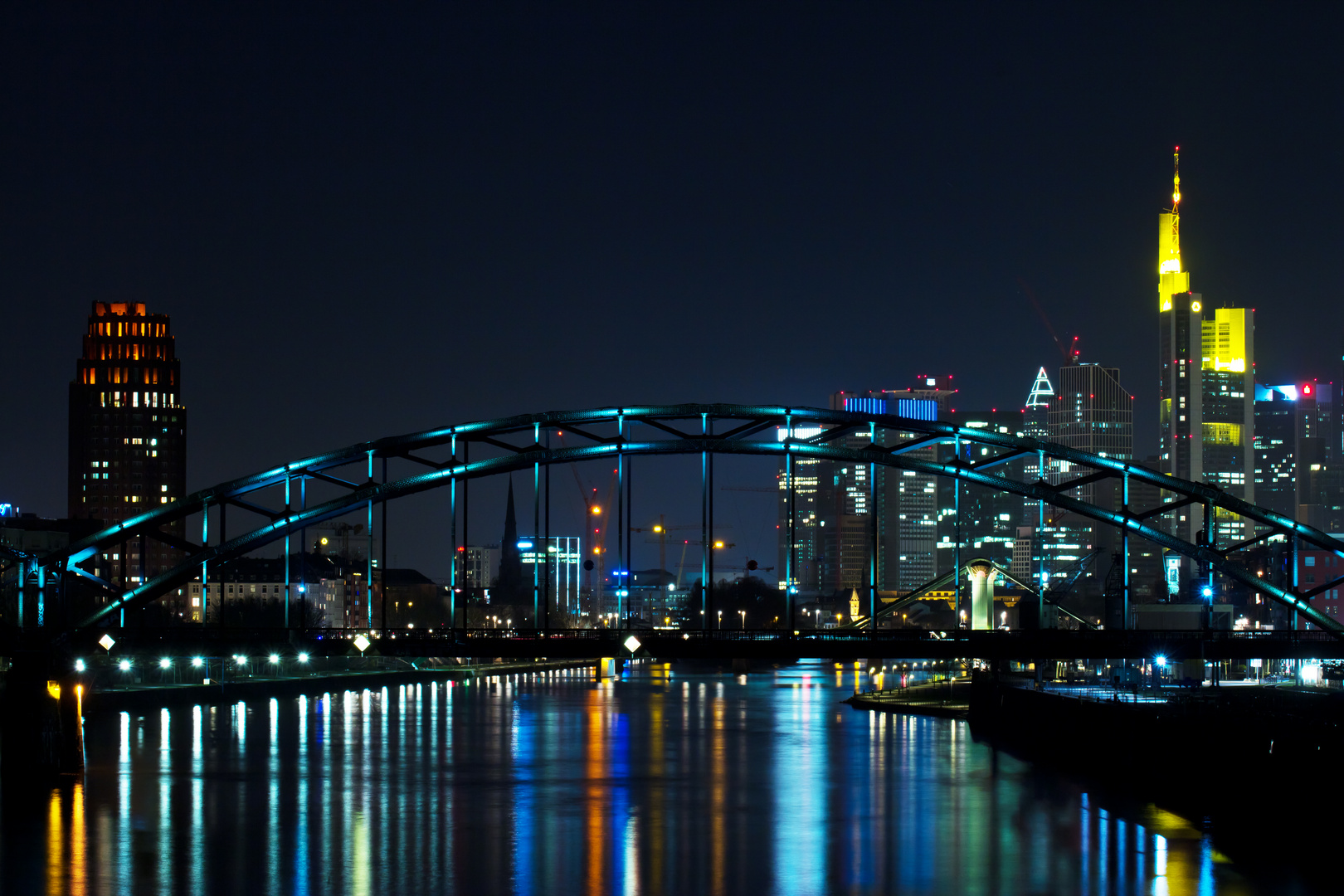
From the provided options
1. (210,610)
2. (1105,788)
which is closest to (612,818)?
(1105,788)

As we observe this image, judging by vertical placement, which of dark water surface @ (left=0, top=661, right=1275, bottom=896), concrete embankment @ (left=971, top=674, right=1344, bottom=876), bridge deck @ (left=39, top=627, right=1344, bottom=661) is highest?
bridge deck @ (left=39, top=627, right=1344, bottom=661)

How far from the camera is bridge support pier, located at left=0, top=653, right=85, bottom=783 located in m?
62.7

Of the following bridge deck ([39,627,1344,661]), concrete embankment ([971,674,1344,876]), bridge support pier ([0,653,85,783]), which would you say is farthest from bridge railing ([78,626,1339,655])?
bridge support pier ([0,653,85,783])

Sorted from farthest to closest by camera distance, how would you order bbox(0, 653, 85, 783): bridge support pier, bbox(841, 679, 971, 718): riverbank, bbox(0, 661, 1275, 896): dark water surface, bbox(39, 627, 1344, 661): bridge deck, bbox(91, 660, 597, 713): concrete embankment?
bbox(841, 679, 971, 718): riverbank
bbox(91, 660, 597, 713): concrete embankment
bbox(0, 653, 85, 783): bridge support pier
bbox(39, 627, 1344, 661): bridge deck
bbox(0, 661, 1275, 896): dark water surface

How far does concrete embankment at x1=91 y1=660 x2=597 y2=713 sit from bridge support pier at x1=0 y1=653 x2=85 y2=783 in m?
29.1

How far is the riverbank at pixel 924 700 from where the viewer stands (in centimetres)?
11169

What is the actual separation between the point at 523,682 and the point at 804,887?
396 ft

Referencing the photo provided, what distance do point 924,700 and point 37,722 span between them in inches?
2694

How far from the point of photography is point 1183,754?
61.8 metres

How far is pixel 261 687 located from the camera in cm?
12488

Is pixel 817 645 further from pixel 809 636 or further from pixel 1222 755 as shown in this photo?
pixel 1222 755

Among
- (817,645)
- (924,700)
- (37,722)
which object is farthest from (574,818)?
(924,700)

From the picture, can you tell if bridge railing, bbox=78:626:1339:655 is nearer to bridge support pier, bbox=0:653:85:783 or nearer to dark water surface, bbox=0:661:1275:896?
bridge support pier, bbox=0:653:85:783

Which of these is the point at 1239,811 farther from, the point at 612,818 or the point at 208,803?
the point at 208,803
